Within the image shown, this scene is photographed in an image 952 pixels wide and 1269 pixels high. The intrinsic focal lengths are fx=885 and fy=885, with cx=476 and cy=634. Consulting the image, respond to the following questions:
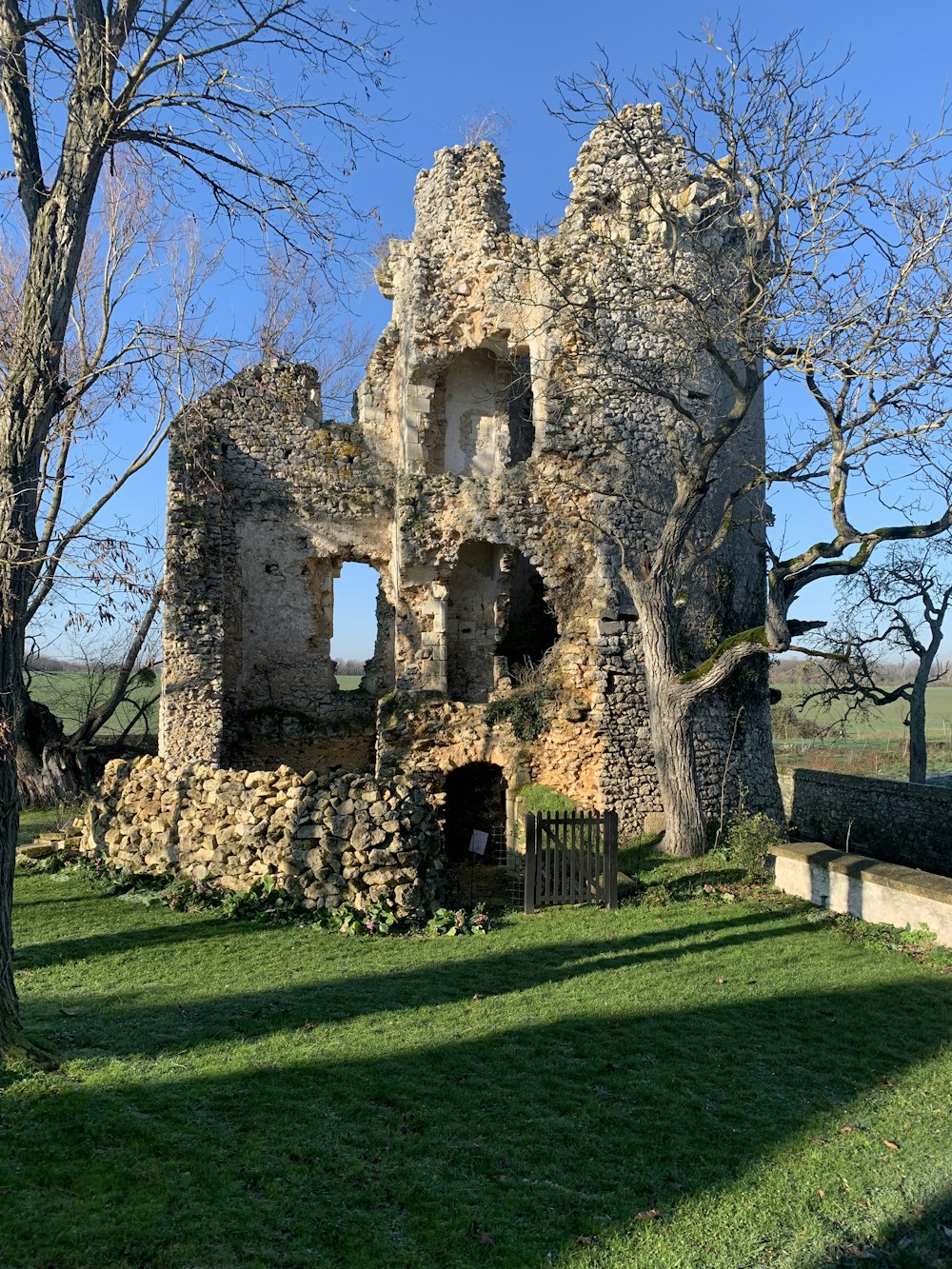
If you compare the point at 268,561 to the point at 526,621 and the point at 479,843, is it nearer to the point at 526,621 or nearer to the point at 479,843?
the point at 526,621

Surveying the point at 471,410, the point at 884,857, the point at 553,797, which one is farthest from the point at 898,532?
the point at 884,857

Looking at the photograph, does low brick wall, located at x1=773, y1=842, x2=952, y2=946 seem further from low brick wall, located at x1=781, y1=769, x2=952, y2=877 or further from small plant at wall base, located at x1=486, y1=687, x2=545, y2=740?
low brick wall, located at x1=781, y1=769, x2=952, y2=877

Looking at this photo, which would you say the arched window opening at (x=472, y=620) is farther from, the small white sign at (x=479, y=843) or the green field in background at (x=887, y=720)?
the green field in background at (x=887, y=720)

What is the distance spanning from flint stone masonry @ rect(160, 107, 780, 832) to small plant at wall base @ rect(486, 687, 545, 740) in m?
0.12

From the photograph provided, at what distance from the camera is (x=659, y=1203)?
4.34 m

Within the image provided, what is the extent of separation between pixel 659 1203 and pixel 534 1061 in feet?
5.79

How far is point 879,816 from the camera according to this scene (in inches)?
754

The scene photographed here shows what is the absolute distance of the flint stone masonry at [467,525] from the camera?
13930 millimetres

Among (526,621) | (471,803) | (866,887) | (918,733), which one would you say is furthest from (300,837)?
(918,733)

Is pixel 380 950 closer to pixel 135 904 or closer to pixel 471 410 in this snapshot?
pixel 135 904

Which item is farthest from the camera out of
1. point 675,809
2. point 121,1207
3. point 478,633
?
point 478,633

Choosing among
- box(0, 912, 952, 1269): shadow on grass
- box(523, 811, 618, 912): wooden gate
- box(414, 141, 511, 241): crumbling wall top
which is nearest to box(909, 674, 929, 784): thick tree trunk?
box(523, 811, 618, 912): wooden gate

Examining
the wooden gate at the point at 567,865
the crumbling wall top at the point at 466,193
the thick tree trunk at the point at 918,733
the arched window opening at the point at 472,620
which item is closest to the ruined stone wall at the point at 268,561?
the arched window opening at the point at 472,620

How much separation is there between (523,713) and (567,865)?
3.80 meters
